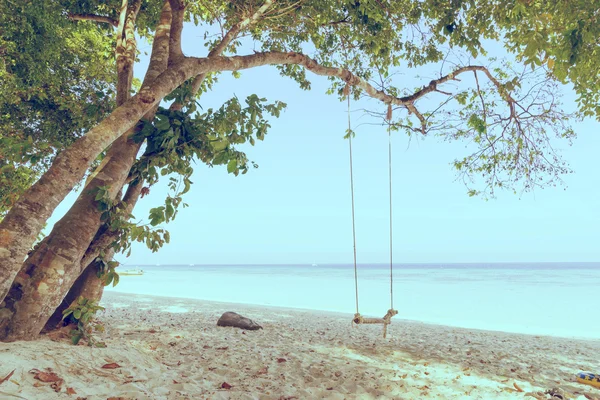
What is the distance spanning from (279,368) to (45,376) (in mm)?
2290

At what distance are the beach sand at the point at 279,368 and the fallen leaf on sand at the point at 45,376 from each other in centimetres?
4

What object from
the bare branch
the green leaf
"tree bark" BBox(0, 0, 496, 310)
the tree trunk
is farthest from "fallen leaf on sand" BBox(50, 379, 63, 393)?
the bare branch

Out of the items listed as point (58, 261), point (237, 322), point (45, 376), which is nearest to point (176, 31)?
point (58, 261)

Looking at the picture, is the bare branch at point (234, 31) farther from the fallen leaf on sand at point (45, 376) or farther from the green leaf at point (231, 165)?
the fallen leaf on sand at point (45, 376)

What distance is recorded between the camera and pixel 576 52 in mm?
2479

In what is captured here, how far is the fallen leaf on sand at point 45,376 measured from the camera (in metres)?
2.23

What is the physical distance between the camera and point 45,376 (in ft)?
7.44

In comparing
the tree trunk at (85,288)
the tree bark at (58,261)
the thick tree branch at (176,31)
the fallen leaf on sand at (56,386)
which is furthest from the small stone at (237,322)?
the thick tree branch at (176,31)

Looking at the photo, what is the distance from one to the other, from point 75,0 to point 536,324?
684 inches

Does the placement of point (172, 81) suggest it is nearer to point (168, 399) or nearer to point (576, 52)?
point (168, 399)

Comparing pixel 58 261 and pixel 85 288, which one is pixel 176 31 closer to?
pixel 58 261

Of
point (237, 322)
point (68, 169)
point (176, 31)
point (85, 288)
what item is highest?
point (176, 31)

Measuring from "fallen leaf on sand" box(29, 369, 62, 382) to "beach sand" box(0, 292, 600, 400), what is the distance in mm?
43

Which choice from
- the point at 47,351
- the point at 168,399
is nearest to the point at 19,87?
the point at 47,351
